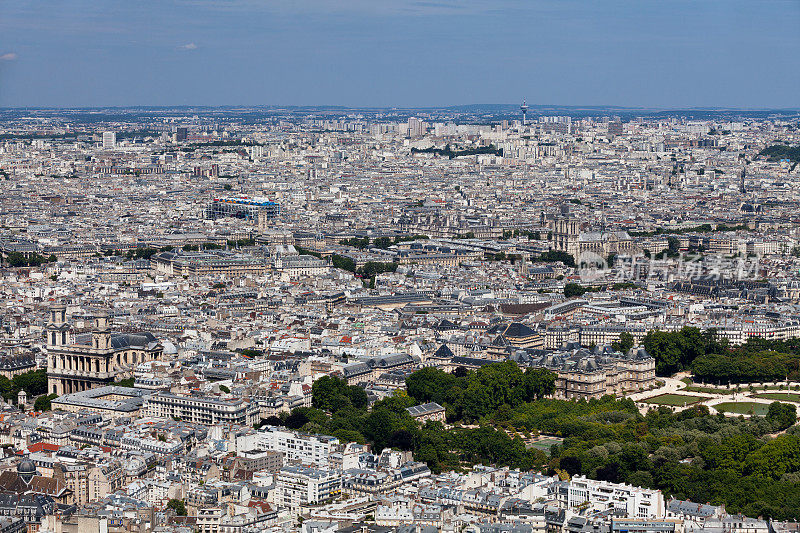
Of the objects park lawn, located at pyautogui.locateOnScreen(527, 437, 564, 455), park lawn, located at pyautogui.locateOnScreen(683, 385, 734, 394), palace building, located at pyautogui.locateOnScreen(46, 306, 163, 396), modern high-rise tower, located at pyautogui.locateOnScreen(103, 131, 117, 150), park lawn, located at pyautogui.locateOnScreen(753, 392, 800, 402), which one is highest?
palace building, located at pyautogui.locateOnScreen(46, 306, 163, 396)

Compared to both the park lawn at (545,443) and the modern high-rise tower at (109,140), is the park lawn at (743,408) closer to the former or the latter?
the park lawn at (545,443)

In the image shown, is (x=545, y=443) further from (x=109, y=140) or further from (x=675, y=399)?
(x=109, y=140)

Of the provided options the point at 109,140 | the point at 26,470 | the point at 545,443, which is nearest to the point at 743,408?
the point at 545,443

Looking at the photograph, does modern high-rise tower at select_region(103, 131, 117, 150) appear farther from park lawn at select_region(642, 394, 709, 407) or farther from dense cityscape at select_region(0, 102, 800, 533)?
park lawn at select_region(642, 394, 709, 407)

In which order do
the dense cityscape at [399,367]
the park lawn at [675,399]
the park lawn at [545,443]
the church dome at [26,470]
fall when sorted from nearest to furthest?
the dense cityscape at [399,367] < the church dome at [26,470] < the park lawn at [545,443] < the park lawn at [675,399]

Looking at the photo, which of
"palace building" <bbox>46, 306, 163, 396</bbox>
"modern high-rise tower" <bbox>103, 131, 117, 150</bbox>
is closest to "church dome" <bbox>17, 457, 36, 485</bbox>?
"palace building" <bbox>46, 306, 163, 396</bbox>

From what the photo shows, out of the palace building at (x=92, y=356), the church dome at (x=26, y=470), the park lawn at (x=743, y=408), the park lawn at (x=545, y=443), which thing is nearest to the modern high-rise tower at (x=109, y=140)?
the palace building at (x=92, y=356)
